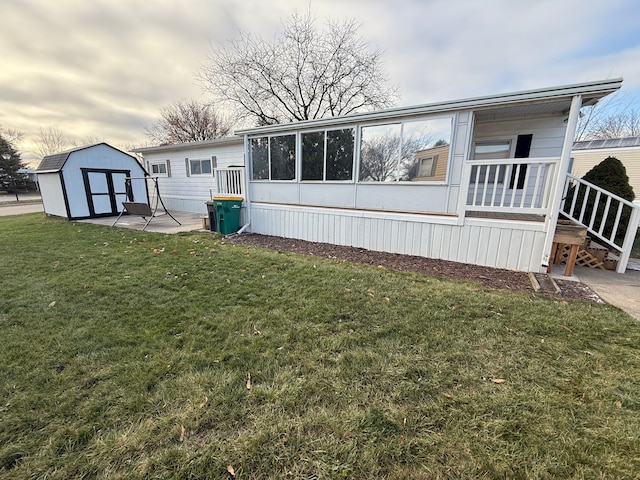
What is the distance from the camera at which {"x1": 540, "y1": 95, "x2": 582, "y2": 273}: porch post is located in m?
4.11

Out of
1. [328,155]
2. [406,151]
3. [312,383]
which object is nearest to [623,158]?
[406,151]

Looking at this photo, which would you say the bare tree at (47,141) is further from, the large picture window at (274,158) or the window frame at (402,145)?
the window frame at (402,145)

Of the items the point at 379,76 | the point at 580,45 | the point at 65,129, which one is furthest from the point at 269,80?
the point at 65,129

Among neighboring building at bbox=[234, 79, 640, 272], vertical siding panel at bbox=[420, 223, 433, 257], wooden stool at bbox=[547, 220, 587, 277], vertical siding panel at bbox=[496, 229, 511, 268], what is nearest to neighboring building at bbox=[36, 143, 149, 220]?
neighboring building at bbox=[234, 79, 640, 272]

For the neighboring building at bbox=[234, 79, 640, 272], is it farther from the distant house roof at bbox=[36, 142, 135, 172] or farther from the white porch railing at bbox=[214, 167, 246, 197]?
the distant house roof at bbox=[36, 142, 135, 172]

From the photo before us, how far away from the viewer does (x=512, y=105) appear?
15.0 ft

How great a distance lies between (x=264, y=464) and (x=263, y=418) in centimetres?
29

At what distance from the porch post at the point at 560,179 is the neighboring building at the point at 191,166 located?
903 centimetres

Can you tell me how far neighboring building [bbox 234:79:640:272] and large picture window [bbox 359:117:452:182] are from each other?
0.02 m

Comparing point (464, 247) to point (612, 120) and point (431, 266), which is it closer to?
point (431, 266)

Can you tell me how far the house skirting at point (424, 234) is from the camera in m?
4.71

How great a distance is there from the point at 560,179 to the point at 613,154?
1286 centimetres

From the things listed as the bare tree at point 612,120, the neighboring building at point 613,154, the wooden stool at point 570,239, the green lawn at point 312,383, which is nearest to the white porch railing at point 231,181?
the green lawn at point 312,383

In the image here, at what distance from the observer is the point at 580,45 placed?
33.6ft
